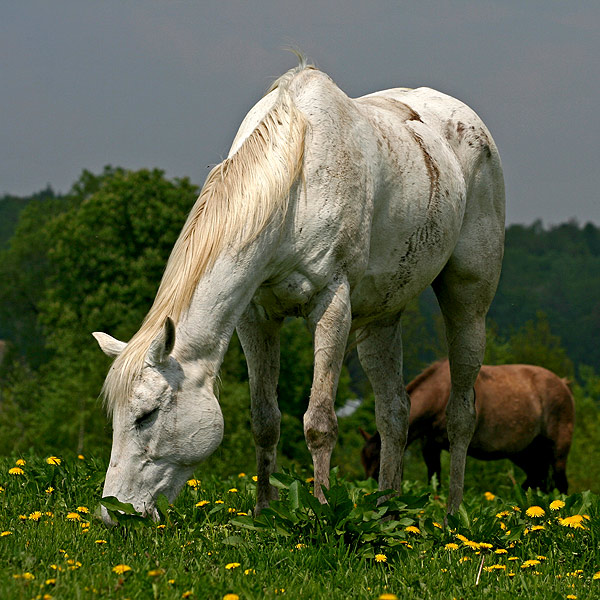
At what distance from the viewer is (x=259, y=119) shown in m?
5.36

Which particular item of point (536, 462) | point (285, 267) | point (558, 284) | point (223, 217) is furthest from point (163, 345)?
point (558, 284)

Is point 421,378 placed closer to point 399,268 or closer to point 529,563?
point 399,268

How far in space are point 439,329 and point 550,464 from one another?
782 inches

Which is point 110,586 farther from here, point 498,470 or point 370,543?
point 498,470

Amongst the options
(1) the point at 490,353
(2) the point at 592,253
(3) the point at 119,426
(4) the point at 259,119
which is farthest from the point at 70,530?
(2) the point at 592,253

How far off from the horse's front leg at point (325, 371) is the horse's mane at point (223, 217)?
56 cm

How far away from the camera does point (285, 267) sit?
4.94 metres

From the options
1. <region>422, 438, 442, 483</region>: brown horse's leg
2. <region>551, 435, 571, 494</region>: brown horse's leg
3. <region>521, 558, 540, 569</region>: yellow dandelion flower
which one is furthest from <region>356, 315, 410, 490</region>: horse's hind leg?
<region>551, 435, 571, 494</region>: brown horse's leg

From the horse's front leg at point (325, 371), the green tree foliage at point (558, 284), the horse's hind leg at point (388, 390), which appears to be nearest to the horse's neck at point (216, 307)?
the horse's front leg at point (325, 371)

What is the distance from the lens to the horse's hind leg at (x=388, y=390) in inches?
246

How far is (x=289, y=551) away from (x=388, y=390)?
2.53m

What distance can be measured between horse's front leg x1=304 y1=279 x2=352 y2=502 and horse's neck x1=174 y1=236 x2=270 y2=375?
18.3 inches

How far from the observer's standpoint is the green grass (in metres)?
3.46

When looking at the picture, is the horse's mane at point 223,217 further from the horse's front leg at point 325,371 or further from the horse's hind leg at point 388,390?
the horse's hind leg at point 388,390
